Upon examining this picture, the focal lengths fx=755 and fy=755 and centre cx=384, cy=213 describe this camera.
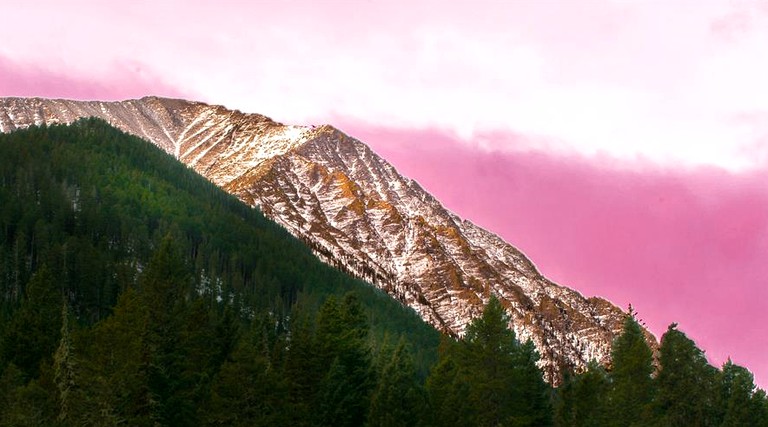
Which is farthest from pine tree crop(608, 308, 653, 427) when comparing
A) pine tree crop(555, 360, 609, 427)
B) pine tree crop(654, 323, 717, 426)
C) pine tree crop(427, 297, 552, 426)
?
pine tree crop(427, 297, 552, 426)

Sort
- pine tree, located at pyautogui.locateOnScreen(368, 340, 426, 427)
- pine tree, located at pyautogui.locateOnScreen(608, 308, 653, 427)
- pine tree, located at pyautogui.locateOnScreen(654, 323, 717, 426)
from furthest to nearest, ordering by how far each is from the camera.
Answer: pine tree, located at pyautogui.locateOnScreen(654, 323, 717, 426) < pine tree, located at pyautogui.locateOnScreen(608, 308, 653, 427) < pine tree, located at pyautogui.locateOnScreen(368, 340, 426, 427)

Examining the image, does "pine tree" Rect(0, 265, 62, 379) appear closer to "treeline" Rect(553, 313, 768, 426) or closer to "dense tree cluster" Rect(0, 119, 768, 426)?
"dense tree cluster" Rect(0, 119, 768, 426)

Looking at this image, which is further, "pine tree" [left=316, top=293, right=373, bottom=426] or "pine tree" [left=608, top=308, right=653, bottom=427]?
"pine tree" [left=608, top=308, right=653, bottom=427]

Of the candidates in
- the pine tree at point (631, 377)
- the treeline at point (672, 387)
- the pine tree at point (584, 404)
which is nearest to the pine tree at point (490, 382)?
the pine tree at point (584, 404)

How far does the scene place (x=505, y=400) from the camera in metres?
57.3

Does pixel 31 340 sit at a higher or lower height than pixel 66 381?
higher

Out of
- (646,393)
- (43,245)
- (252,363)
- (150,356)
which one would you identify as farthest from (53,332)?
(43,245)

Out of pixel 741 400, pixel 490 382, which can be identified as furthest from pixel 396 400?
pixel 741 400

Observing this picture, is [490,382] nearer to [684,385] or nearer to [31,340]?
[684,385]

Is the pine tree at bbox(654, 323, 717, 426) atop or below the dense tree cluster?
atop

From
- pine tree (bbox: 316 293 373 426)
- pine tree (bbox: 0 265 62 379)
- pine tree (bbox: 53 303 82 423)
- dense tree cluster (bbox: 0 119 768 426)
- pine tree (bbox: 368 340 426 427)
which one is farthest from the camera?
pine tree (bbox: 0 265 62 379)

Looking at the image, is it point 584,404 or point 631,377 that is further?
point 631,377

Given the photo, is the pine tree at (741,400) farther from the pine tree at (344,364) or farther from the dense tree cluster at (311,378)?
the pine tree at (344,364)

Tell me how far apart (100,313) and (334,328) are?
10419 cm
